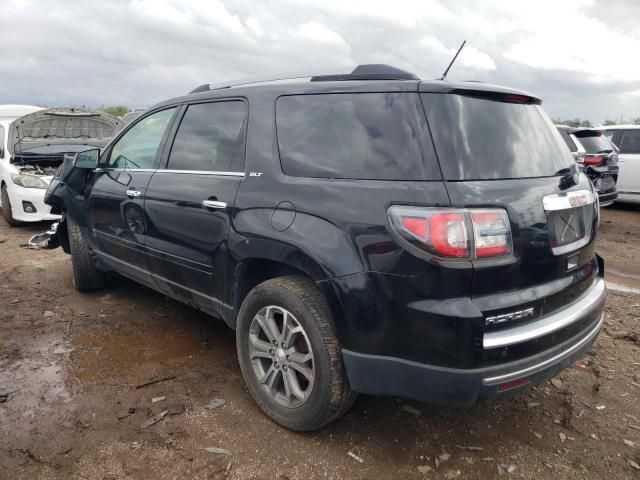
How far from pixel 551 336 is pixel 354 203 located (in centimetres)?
107

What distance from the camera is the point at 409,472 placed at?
2.33 metres

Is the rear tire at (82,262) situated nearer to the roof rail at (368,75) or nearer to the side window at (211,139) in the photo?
the side window at (211,139)

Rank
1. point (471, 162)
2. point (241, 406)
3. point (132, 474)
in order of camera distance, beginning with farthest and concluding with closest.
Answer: point (241, 406) → point (132, 474) → point (471, 162)

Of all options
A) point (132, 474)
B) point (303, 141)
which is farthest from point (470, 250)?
point (132, 474)

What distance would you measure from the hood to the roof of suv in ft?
20.7

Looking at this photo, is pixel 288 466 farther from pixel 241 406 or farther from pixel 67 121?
pixel 67 121

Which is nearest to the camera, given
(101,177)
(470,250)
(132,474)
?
(470,250)

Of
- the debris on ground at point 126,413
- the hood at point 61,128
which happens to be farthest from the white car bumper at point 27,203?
the debris on ground at point 126,413

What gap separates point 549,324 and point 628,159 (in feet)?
32.3

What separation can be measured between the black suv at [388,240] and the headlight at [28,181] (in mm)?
5523

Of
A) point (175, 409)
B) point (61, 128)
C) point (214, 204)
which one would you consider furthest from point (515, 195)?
point (61, 128)

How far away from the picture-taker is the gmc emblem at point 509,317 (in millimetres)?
2016

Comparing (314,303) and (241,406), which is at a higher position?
(314,303)

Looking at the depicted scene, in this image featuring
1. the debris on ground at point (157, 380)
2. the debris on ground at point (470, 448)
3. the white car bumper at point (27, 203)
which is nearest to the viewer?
the debris on ground at point (470, 448)
